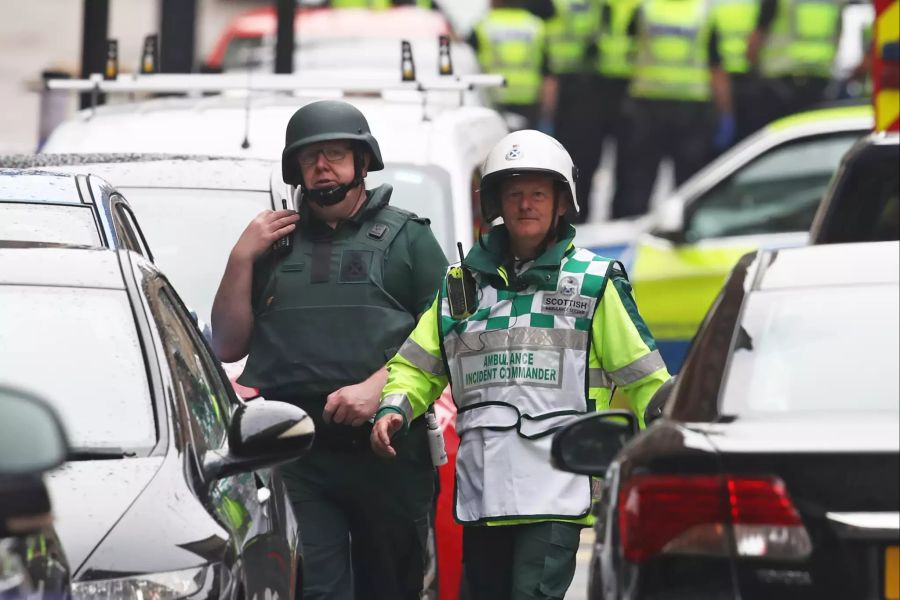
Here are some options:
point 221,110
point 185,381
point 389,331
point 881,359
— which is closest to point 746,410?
point 881,359

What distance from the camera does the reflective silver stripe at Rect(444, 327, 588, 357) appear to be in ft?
22.1

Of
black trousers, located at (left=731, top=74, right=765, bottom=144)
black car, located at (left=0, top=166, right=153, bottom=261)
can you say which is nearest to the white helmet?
black car, located at (left=0, top=166, right=153, bottom=261)

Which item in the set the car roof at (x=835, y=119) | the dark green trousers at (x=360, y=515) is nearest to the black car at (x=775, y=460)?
the dark green trousers at (x=360, y=515)

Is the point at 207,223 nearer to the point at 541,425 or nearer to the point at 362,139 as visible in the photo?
the point at 362,139

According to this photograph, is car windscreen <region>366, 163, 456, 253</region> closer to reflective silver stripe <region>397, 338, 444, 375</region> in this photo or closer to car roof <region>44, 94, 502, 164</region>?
car roof <region>44, 94, 502, 164</region>

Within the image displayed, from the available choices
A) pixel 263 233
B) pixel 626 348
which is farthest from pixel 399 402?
pixel 263 233

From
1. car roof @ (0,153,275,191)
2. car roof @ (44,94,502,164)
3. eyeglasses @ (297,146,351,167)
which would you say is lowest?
eyeglasses @ (297,146,351,167)

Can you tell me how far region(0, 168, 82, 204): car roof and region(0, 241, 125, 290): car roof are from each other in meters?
0.78

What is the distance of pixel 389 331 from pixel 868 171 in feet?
6.83

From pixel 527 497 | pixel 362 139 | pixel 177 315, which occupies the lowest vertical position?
pixel 527 497

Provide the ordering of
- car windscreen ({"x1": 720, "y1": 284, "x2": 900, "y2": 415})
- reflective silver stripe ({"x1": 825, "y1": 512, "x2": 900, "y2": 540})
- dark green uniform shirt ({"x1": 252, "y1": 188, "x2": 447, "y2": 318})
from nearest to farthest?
1. reflective silver stripe ({"x1": 825, "y1": 512, "x2": 900, "y2": 540})
2. car windscreen ({"x1": 720, "y1": 284, "x2": 900, "y2": 415})
3. dark green uniform shirt ({"x1": 252, "y1": 188, "x2": 447, "y2": 318})

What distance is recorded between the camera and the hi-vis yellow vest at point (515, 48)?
19.8 metres

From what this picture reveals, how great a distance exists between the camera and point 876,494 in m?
4.62

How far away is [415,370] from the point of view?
6988 mm
